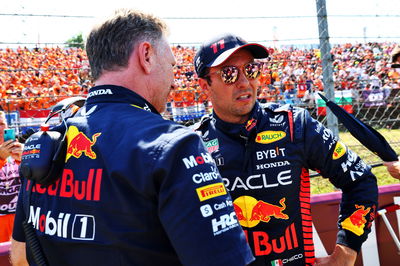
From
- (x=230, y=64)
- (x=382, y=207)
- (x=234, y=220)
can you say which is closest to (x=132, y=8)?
(x=234, y=220)

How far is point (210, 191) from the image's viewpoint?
969 millimetres

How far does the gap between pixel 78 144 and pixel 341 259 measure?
133 centimetres

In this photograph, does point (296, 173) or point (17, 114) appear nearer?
point (296, 173)

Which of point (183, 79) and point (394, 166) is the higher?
point (183, 79)

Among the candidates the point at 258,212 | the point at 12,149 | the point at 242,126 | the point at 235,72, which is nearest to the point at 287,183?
the point at 258,212

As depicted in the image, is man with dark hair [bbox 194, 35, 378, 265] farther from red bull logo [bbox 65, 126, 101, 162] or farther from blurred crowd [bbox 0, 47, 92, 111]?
blurred crowd [bbox 0, 47, 92, 111]

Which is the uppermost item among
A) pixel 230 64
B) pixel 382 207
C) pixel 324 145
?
pixel 230 64

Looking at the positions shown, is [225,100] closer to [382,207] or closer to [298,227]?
[298,227]

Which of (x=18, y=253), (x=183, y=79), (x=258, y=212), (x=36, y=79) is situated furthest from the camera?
(x=36, y=79)

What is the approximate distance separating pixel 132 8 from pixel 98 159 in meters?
0.47

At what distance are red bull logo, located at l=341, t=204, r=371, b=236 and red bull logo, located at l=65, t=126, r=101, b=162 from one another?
51.1 inches

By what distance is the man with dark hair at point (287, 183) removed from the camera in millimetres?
1824

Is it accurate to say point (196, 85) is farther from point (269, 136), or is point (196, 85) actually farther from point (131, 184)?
point (131, 184)

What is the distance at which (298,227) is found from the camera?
72.7 inches
